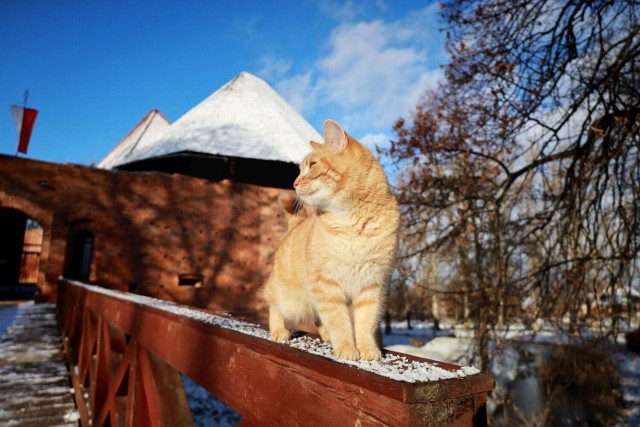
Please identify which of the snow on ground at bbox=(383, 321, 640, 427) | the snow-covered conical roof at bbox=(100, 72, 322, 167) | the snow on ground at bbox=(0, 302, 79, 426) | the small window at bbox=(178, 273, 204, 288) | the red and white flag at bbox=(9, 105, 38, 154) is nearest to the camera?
the snow on ground at bbox=(0, 302, 79, 426)

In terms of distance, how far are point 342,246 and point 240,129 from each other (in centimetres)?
1510

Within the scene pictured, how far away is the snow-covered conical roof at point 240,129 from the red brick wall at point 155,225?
1.47m

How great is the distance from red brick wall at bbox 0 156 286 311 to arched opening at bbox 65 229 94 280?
840mm

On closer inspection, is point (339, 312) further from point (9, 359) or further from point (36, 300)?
point (36, 300)

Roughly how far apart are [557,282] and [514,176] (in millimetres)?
1531

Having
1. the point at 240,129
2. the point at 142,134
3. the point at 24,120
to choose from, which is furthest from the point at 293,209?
the point at 142,134

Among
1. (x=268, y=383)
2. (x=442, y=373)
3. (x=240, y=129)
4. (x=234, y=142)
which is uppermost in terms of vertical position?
(x=240, y=129)

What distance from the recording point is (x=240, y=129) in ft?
51.1

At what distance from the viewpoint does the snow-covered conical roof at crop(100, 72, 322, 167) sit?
14.2m

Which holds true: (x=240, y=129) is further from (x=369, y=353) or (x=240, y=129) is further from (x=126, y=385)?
(x=369, y=353)

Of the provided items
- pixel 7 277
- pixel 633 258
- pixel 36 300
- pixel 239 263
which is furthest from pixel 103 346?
pixel 7 277

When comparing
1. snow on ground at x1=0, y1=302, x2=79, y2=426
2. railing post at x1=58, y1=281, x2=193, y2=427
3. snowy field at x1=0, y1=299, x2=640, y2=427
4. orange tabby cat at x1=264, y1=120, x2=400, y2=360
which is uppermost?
orange tabby cat at x1=264, y1=120, x2=400, y2=360

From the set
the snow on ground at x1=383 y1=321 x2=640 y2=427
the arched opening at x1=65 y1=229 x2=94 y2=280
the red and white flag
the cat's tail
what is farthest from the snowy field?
the red and white flag

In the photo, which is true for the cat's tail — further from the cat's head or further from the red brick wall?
the red brick wall
